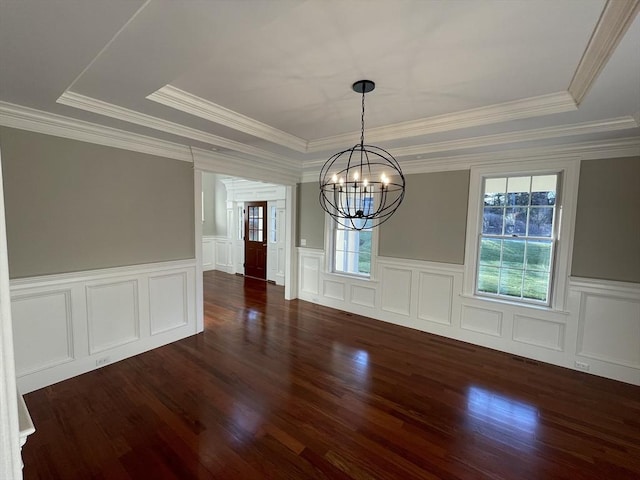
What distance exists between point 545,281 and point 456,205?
1367 millimetres

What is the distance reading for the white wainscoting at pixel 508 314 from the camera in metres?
3.05

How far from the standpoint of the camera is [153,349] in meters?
3.45

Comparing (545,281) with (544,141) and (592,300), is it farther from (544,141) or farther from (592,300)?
(544,141)

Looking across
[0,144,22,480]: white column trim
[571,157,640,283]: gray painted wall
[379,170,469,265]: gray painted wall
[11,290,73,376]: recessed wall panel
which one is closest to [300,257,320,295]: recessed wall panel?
[379,170,469,265]: gray painted wall

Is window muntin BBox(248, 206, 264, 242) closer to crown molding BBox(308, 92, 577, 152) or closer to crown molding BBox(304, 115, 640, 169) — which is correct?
crown molding BBox(308, 92, 577, 152)

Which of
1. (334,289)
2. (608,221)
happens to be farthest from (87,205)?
(608,221)

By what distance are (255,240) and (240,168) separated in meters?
3.43

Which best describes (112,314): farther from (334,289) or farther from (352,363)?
(334,289)

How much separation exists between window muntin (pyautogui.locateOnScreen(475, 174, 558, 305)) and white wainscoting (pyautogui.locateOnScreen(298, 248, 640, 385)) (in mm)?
225

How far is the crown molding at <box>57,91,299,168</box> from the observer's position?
2326 millimetres

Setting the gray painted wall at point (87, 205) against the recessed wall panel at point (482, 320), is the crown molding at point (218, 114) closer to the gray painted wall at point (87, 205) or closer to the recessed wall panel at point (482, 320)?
the gray painted wall at point (87, 205)

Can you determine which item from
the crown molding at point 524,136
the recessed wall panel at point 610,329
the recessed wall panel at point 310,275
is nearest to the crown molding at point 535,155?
the crown molding at point 524,136

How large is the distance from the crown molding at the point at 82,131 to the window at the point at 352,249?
108 inches

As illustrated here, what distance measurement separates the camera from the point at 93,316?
2979mm
